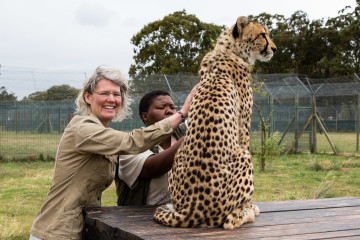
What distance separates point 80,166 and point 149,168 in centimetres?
54

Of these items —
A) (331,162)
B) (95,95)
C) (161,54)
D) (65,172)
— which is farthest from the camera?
(161,54)

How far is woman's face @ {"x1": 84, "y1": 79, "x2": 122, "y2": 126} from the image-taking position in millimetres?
2760

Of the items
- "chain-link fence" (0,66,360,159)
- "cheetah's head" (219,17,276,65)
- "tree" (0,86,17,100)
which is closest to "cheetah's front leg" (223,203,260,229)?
"cheetah's head" (219,17,276,65)

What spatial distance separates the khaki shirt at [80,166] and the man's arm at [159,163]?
0.98 feet

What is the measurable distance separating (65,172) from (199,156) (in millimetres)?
922

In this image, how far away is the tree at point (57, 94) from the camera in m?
11.4

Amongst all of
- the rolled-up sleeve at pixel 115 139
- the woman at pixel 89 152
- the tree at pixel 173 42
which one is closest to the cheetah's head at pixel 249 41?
the woman at pixel 89 152

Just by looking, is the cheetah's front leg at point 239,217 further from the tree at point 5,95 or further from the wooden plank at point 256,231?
the tree at point 5,95

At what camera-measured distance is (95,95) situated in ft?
9.07

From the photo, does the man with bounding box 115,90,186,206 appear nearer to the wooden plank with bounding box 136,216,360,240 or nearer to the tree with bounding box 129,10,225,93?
the wooden plank with bounding box 136,216,360,240

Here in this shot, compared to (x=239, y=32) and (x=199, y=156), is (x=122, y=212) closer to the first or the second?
(x=199, y=156)

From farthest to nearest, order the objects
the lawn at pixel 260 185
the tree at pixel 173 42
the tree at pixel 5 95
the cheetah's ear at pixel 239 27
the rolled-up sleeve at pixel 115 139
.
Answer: the tree at pixel 173 42
the tree at pixel 5 95
the lawn at pixel 260 185
the cheetah's ear at pixel 239 27
the rolled-up sleeve at pixel 115 139

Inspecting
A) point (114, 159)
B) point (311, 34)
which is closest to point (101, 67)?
point (114, 159)

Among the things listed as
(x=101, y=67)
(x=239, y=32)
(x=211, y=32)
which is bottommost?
(x=101, y=67)
